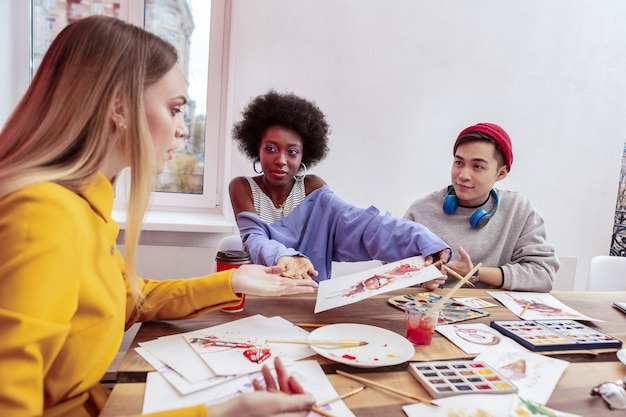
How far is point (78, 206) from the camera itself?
2.25ft

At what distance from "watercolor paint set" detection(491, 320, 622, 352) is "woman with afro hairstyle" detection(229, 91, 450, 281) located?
508 millimetres

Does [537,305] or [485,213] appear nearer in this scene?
[537,305]

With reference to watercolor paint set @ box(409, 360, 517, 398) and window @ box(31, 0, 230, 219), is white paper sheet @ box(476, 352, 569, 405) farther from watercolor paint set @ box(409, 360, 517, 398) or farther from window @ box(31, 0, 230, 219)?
window @ box(31, 0, 230, 219)

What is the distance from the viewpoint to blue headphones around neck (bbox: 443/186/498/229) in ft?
5.82

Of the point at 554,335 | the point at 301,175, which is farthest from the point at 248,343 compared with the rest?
the point at 301,175

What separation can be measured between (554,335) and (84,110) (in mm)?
1113

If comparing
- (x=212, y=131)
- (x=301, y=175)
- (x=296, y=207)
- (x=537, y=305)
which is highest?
(x=212, y=131)

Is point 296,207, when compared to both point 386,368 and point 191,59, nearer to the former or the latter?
point 386,368

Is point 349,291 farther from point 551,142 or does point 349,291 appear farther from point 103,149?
point 551,142

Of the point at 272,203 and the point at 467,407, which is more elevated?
the point at 272,203

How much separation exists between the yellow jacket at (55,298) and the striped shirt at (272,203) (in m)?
0.89

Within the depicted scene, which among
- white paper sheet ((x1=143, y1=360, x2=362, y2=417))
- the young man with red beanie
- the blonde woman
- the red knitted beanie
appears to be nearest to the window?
the young man with red beanie

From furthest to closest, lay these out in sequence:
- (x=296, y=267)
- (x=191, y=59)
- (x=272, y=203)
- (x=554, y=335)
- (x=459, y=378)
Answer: (x=191, y=59), (x=272, y=203), (x=296, y=267), (x=554, y=335), (x=459, y=378)

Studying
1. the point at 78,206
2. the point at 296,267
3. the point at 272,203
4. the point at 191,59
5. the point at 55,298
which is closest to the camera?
the point at 55,298
